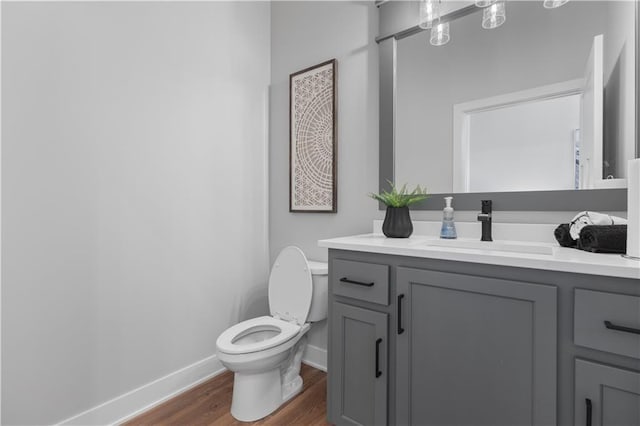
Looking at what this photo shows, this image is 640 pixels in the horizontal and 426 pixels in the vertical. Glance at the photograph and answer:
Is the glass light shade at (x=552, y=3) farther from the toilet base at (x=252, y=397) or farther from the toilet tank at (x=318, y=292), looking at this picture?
the toilet base at (x=252, y=397)

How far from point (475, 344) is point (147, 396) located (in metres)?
1.64

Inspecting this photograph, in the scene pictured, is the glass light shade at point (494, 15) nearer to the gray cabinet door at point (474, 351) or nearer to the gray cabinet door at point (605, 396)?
the gray cabinet door at point (474, 351)

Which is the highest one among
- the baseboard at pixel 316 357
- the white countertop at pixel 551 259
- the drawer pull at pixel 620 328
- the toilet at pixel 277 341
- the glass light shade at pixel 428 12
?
the glass light shade at pixel 428 12

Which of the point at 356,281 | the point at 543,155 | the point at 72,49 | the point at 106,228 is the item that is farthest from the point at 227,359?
the point at 543,155

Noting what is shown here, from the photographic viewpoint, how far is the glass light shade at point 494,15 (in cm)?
141

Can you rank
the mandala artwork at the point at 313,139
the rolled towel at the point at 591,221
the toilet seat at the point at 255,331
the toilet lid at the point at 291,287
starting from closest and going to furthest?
the rolled towel at the point at 591,221 < the toilet seat at the point at 255,331 < the toilet lid at the point at 291,287 < the mandala artwork at the point at 313,139

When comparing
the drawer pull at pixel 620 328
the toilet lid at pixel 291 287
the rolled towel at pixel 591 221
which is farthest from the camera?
the toilet lid at pixel 291 287

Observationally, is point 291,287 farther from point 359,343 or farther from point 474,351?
point 474,351

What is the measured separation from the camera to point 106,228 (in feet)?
4.96

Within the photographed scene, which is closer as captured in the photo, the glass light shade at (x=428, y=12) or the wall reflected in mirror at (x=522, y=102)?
the wall reflected in mirror at (x=522, y=102)

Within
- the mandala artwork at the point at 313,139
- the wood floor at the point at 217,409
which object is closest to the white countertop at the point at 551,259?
the mandala artwork at the point at 313,139

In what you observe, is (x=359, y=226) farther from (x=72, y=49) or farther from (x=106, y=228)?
(x=72, y=49)

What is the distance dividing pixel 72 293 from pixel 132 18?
136 cm

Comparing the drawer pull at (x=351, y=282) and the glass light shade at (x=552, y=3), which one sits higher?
the glass light shade at (x=552, y=3)
